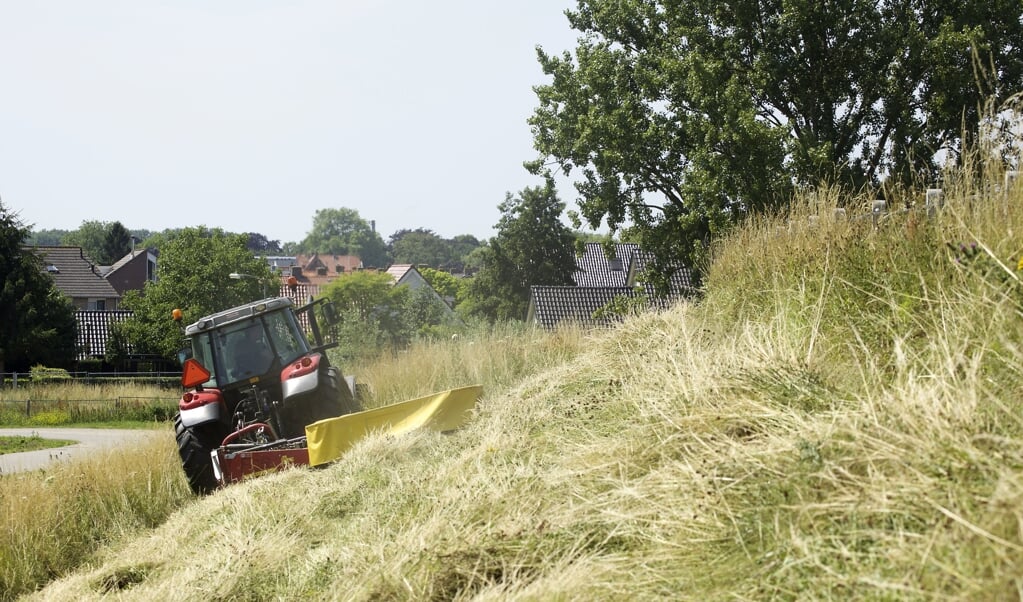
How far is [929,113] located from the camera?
2419 cm

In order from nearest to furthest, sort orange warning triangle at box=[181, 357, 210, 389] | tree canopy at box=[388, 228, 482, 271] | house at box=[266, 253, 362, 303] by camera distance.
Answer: orange warning triangle at box=[181, 357, 210, 389] < house at box=[266, 253, 362, 303] < tree canopy at box=[388, 228, 482, 271]

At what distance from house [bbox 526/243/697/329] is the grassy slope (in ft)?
14.8

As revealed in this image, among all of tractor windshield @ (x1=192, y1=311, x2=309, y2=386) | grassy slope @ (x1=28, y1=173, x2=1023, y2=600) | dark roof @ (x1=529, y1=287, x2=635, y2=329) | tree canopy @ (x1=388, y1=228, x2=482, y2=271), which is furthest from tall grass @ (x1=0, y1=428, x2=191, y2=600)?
tree canopy @ (x1=388, y1=228, x2=482, y2=271)

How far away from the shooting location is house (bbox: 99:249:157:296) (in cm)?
9019

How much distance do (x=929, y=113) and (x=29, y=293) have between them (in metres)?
37.9

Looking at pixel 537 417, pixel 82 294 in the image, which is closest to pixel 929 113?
pixel 537 417

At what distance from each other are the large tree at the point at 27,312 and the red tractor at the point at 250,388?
36.9 meters

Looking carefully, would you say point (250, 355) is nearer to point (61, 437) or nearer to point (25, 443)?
point (25, 443)

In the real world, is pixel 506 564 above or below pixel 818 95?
below

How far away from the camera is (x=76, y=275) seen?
75.0 m

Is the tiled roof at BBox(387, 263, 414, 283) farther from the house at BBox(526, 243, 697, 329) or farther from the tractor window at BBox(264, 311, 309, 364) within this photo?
the tractor window at BBox(264, 311, 309, 364)

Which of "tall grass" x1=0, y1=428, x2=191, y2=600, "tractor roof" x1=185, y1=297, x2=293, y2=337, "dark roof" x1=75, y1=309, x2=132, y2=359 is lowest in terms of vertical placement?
"tall grass" x1=0, y1=428, x2=191, y2=600

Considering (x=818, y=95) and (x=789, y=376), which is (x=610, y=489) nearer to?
(x=789, y=376)

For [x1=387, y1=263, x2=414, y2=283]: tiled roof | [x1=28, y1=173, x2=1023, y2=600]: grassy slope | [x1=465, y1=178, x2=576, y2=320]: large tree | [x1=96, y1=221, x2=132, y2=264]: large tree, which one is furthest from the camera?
[x1=96, y1=221, x2=132, y2=264]: large tree
